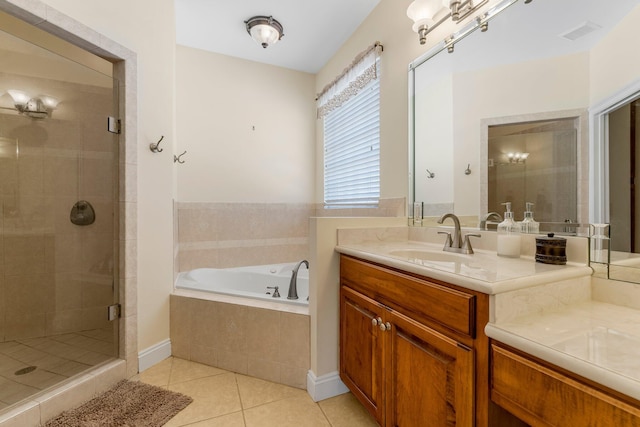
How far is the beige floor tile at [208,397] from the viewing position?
4.84 ft

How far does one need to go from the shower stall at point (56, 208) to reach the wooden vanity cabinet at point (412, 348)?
60.8 inches

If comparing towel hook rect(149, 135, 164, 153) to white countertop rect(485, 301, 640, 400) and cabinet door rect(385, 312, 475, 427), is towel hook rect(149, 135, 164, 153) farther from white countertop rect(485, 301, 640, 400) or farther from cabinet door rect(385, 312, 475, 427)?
white countertop rect(485, 301, 640, 400)

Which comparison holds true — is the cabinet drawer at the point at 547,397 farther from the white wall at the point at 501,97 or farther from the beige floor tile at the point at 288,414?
the beige floor tile at the point at 288,414

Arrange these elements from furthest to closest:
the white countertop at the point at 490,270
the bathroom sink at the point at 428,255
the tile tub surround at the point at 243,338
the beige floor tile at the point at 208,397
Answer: the tile tub surround at the point at 243,338, the beige floor tile at the point at 208,397, the bathroom sink at the point at 428,255, the white countertop at the point at 490,270

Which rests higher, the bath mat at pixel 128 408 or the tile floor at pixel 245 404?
the bath mat at pixel 128 408

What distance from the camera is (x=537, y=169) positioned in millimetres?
1193

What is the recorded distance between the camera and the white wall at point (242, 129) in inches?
106

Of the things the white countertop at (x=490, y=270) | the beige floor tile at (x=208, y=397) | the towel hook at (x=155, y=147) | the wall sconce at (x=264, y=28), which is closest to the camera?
the white countertop at (x=490, y=270)

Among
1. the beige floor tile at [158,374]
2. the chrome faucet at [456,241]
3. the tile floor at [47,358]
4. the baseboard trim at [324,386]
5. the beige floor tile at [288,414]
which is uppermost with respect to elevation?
the chrome faucet at [456,241]

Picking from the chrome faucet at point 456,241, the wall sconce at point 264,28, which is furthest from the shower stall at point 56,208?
the chrome faucet at point 456,241

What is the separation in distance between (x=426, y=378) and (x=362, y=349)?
0.43 meters

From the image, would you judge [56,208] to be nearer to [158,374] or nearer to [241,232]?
[158,374]

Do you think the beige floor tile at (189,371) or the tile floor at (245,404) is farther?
the beige floor tile at (189,371)

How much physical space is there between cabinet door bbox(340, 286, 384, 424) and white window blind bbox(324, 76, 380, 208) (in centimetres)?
106
